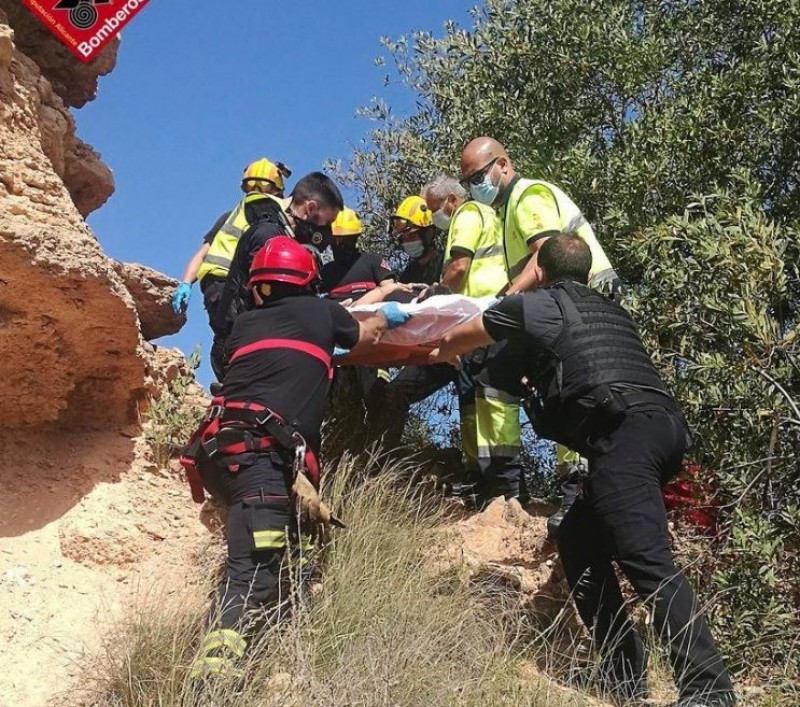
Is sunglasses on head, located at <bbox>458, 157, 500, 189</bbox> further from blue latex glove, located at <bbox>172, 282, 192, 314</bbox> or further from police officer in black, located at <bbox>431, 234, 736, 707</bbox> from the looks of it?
blue latex glove, located at <bbox>172, 282, 192, 314</bbox>

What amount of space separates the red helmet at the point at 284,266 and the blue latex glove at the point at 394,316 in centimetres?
52

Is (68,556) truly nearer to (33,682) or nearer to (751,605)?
(33,682)

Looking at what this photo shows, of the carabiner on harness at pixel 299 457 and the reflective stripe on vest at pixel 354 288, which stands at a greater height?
the reflective stripe on vest at pixel 354 288

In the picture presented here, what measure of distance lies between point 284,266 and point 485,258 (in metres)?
1.78

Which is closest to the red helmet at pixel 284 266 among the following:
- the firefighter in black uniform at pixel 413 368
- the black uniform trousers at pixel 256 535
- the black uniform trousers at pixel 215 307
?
the black uniform trousers at pixel 256 535

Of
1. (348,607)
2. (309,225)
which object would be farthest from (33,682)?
(309,225)

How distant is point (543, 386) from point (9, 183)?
3434 millimetres

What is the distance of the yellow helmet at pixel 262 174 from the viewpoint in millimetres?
6953

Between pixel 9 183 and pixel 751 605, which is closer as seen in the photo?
pixel 751 605

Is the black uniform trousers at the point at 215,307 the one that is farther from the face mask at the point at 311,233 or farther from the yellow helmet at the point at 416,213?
the yellow helmet at the point at 416,213

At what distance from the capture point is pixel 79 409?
21.7 feet

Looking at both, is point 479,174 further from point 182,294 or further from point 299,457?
point 299,457

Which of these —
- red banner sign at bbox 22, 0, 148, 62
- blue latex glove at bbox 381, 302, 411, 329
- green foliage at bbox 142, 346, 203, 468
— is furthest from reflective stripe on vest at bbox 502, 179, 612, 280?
red banner sign at bbox 22, 0, 148, 62

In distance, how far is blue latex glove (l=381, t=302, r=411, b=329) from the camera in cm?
564
